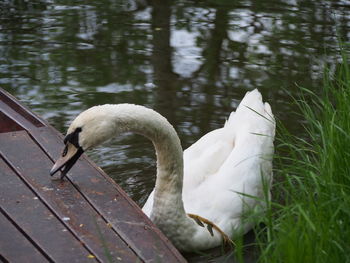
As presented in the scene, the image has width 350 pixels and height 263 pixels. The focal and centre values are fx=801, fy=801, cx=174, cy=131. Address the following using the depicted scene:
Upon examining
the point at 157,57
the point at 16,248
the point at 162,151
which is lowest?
the point at 157,57

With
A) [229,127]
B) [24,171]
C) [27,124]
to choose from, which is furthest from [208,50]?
[24,171]

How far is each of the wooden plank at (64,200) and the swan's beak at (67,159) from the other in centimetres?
7

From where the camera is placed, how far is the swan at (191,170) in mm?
4074

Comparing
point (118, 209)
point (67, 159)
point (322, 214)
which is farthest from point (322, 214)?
point (67, 159)

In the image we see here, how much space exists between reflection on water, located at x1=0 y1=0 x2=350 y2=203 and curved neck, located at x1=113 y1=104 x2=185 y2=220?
0.84 meters

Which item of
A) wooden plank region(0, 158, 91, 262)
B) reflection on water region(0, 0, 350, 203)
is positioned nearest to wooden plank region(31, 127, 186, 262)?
wooden plank region(0, 158, 91, 262)

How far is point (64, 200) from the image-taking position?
3.74m

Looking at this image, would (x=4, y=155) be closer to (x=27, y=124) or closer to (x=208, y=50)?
(x=27, y=124)

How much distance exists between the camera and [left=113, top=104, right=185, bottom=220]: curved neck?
4203mm

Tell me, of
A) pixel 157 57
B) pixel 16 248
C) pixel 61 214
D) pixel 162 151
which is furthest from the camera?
pixel 157 57

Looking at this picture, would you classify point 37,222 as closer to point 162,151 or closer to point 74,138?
point 74,138

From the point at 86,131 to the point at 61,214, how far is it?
2.01 feet

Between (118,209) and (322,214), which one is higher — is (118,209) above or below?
below

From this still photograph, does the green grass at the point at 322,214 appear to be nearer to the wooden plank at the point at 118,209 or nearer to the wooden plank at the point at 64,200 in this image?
the wooden plank at the point at 118,209
